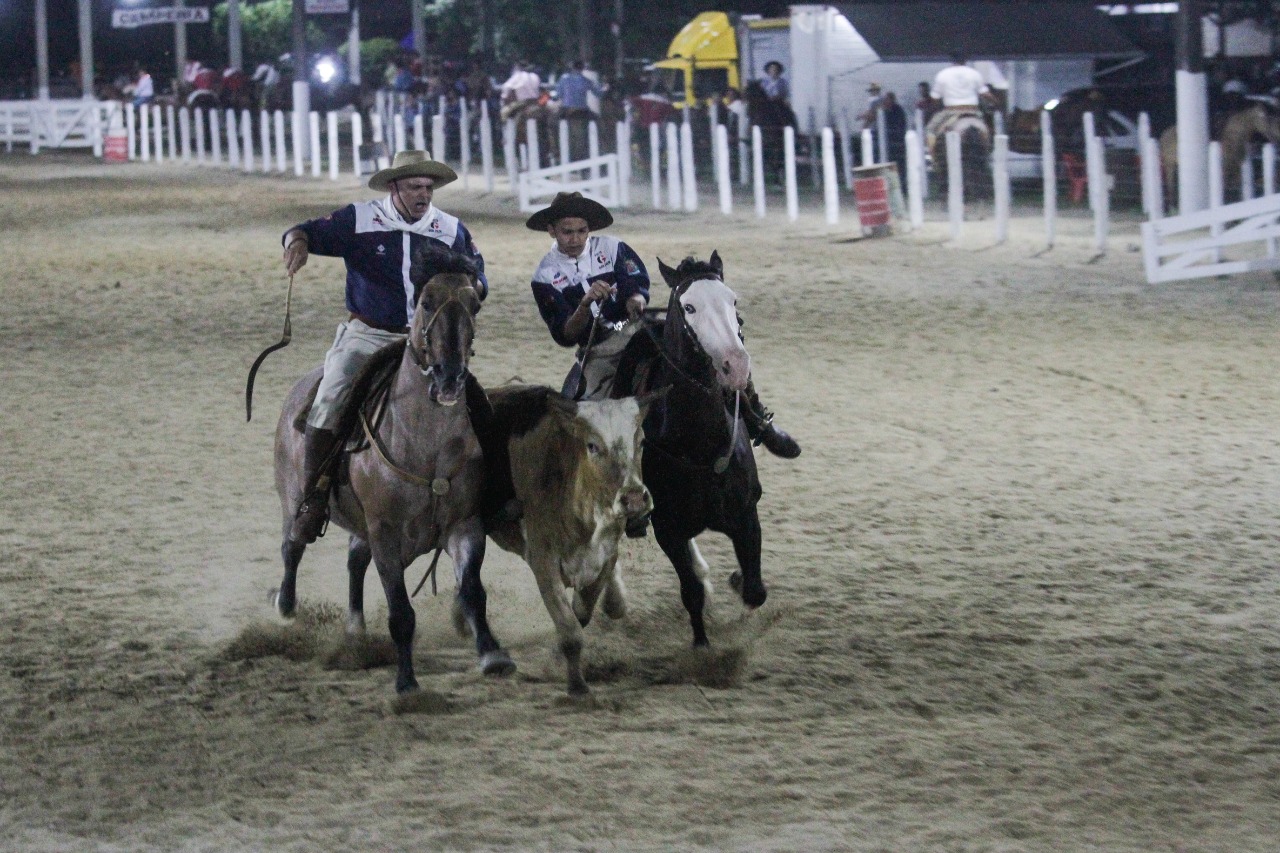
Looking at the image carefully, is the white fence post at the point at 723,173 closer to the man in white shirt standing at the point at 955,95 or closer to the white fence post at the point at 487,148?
the man in white shirt standing at the point at 955,95

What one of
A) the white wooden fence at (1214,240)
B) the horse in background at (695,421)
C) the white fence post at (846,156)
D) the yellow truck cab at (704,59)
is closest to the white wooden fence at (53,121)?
the yellow truck cab at (704,59)

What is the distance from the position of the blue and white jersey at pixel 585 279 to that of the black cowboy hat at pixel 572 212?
11 centimetres

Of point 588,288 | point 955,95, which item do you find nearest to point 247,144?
point 955,95

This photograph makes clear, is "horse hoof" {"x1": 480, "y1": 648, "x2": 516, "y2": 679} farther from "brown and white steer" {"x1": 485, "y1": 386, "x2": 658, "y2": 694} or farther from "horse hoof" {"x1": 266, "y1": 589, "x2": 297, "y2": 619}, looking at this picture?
"horse hoof" {"x1": 266, "y1": 589, "x2": 297, "y2": 619}

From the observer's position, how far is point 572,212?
7.39 meters

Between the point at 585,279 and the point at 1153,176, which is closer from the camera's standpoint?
the point at 585,279

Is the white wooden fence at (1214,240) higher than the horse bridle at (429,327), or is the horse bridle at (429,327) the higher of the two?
the white wooden fence at (1214,240)

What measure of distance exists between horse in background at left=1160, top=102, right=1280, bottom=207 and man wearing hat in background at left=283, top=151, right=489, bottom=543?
58.0 ft

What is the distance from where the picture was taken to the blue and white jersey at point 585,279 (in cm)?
752

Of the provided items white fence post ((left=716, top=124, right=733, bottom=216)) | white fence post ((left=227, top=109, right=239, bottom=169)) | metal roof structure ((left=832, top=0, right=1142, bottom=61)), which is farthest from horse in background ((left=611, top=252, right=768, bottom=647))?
white fence post ((left=227, top=109, right=239, bottom=169))

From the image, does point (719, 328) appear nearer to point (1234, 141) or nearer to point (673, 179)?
point (1234, 141)

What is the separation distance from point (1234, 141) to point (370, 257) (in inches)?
755

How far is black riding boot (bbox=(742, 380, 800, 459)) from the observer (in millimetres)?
7555

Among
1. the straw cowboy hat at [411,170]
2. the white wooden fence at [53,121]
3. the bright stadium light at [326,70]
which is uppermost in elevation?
the bright stadium light at [326,70]
